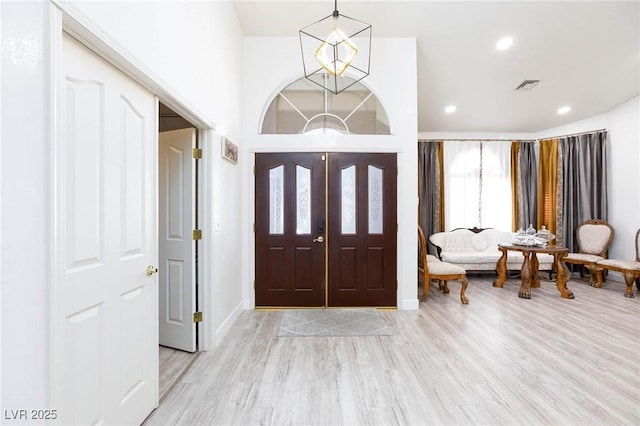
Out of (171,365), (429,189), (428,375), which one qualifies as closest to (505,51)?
(429,189)

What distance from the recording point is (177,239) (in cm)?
264

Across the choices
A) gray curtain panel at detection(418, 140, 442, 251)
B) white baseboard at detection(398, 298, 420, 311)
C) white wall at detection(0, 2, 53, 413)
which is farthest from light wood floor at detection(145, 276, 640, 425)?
gray curtain panel at detection(418, 140, 442, 251)

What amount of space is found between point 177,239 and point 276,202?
4.60 ft

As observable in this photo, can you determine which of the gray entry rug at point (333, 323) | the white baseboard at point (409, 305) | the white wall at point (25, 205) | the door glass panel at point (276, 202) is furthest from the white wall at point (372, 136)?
the white wall at point (25, 205)

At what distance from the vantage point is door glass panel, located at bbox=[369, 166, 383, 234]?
12.3 ft

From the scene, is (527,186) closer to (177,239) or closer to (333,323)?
(333,323)

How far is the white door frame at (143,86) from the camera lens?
108 cm

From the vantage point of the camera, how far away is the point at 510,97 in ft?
16.3

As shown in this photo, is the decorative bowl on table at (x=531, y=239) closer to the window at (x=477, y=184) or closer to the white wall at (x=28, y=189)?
the window at (x=477, y=184)

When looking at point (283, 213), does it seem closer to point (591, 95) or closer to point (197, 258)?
point (197, 258)

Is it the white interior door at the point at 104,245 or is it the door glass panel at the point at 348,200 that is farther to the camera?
the door glass panel at the point at 348,200

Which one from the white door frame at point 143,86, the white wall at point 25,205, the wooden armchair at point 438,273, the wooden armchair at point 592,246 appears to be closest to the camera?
the white wall at point 25,205

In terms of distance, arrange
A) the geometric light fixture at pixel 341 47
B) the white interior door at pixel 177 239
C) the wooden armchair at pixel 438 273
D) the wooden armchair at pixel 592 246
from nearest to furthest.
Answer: the white interior door at pixel 177 239 → the geometric light fixture at pixel 341 47 → the wooden armchair at pixel 438 273 → the wooden armchair at pixel 592 246

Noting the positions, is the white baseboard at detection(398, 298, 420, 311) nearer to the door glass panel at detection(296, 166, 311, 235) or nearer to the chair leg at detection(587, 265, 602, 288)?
the door glass panel at detection(296, 166, 311, 235)
